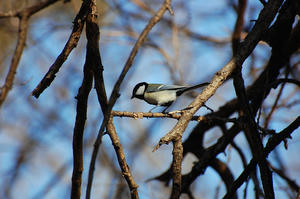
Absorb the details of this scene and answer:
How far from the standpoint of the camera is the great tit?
377 cm

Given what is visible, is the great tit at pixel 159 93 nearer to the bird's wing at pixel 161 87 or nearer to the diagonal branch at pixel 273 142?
the bird's wing at pixel 161 87

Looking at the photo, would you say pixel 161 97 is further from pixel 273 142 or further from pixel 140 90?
pixel 273 142

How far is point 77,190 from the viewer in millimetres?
1780

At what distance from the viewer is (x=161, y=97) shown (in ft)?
12.6

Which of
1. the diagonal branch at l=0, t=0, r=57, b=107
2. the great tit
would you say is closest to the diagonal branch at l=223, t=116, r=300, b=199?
the great tit

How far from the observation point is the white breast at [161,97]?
3.79 m

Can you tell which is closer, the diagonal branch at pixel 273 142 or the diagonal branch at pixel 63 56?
the diagonal branch at pixel 63 56

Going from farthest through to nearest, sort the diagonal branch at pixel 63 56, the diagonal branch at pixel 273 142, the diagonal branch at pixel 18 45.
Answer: the diagonal branch at pixel 18 45
the diagonal branch at pixel 273 142
the diagonal branch at pixel 63 56

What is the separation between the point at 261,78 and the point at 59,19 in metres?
5.01

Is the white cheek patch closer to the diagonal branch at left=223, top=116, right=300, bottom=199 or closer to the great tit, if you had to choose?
the great tit

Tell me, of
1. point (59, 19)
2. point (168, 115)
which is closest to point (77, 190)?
point (168, 115)

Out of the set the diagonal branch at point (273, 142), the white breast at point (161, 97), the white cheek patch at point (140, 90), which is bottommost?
the diagonal branch at point (273, 142)

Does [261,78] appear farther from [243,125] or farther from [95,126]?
[95,126]

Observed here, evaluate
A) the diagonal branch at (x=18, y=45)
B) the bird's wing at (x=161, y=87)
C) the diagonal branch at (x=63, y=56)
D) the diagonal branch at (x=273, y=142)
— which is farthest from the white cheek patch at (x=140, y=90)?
the diagonal branch at (x=63, y=56)
